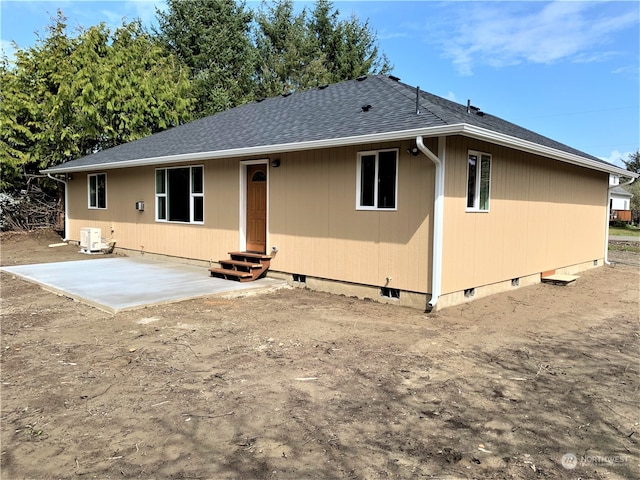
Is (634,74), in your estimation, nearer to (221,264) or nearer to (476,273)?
(476,273)

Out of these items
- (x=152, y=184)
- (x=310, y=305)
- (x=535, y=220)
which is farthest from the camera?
(x=152, y=184)

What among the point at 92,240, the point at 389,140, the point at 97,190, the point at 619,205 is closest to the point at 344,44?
the point at 97,190

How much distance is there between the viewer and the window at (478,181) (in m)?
7.09

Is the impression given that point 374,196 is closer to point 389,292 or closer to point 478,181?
point 389,292

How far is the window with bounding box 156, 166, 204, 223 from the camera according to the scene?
411 inches

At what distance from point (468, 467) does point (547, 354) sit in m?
2.69

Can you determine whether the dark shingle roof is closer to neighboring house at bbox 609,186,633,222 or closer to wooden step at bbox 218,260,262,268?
wooden step at bbox 218,260,262,268

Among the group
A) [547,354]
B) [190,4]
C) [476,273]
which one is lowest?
[547,354]

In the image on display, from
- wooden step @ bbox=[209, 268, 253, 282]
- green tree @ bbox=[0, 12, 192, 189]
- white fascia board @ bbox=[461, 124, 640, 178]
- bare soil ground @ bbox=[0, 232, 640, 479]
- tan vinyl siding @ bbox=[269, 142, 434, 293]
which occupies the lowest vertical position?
bare soil ground @ bbox=[0, 232, 640, 479]

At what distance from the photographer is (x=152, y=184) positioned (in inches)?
459

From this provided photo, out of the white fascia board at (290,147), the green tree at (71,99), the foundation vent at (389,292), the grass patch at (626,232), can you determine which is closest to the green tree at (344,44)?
the green tree at (71,99)

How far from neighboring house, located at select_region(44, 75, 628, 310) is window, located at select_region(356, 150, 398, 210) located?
0.02m

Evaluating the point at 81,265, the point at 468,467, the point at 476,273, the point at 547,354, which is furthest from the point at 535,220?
the point at 81,265

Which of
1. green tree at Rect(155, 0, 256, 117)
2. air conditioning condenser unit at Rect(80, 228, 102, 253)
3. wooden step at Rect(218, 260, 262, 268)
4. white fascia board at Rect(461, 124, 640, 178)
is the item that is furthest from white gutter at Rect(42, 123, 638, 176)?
green tree at Rect(155, 0, 256, 117)
